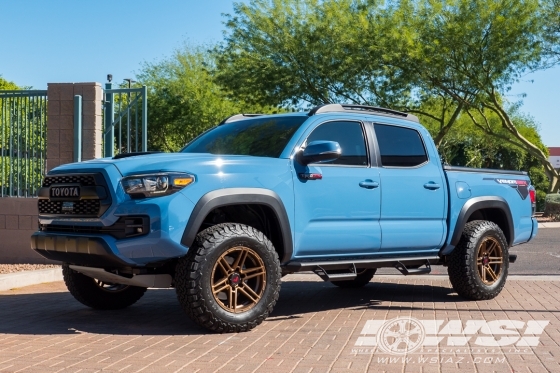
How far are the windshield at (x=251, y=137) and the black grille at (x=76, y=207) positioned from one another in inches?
65.1

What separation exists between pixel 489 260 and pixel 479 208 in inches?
23.8

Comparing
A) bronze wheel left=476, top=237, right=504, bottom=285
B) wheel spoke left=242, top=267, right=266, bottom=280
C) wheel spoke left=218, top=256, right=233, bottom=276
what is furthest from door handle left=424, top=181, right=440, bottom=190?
wheel spoke left=218, top=256, right=233, bottom=276

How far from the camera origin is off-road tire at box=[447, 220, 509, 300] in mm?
9086

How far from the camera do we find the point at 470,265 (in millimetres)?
9117

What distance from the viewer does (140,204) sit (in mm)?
6711

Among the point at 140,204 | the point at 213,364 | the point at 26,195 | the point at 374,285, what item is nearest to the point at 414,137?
the point at 374,285

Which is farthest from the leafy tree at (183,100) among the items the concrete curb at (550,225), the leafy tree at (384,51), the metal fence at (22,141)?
the metal fence at (22,141)

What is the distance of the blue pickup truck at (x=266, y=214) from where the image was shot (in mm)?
6793

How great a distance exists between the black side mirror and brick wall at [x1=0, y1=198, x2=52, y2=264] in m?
6.36

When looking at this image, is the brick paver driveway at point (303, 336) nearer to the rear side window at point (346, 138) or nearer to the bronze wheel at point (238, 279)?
the bronze wheel at point (238, 279)

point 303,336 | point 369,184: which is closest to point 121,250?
point 303,336

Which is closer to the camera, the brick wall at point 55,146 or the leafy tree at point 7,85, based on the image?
the brick wall at point 55,146

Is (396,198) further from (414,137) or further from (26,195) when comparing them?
(26,195)

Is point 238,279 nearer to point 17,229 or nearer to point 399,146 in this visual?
point 399,146
